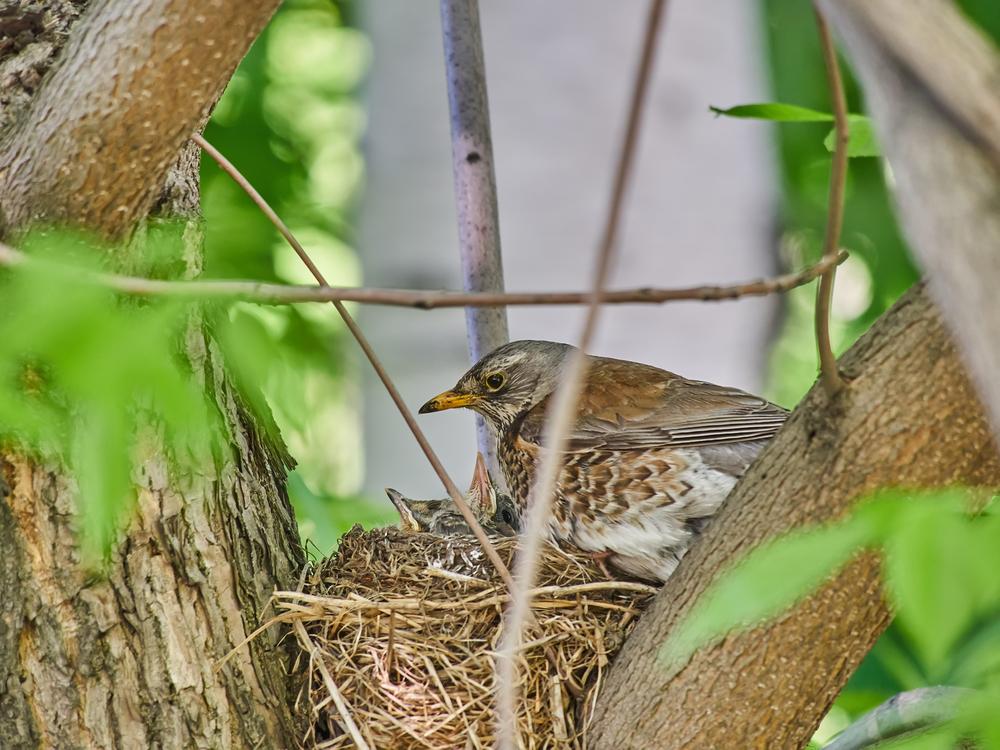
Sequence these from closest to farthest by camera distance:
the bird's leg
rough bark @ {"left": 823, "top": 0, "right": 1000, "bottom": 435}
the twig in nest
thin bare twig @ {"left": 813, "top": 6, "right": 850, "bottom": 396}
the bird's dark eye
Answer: rough bark @ {"left": 823, "top": 0, "right": 1000, "bottom": 435} → thin bare twig @ {"left": 813, "top": 6, "right": 850, "bottom": 396} → the twig in nest → the bird's leg → the bird's dark eye

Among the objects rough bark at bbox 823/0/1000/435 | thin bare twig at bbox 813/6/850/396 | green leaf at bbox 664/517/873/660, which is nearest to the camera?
rough bark at bbox 823/0/1000/435

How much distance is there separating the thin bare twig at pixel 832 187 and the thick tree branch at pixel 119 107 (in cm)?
80

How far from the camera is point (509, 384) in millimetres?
3240

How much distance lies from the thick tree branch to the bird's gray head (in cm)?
144

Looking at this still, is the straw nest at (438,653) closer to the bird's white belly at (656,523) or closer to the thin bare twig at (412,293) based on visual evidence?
the bird's white belly at (656,523)

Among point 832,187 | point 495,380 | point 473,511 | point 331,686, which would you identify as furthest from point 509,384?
point 832,187

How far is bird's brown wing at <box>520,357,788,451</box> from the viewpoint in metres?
2.90

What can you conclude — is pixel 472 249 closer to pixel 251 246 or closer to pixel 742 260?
pixel 251 246

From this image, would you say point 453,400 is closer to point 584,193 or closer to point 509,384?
point 509,384

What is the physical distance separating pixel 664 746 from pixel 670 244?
2192 millimetres

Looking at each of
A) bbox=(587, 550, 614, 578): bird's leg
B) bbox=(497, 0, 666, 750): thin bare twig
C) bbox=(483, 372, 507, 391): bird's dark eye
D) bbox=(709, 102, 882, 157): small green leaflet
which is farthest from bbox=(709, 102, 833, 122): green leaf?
bbox=(483, 372, 507, 391): bird's dark eye

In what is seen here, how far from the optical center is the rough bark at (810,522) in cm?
165

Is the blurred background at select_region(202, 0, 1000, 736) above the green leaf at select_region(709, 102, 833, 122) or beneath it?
beneath

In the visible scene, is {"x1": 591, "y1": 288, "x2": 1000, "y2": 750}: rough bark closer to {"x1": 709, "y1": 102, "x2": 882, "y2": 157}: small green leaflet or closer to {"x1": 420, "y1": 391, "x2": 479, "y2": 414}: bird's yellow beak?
{"x1": 709, "y1": 102, "x2": 882, "y2": 157}: small green leaflet
